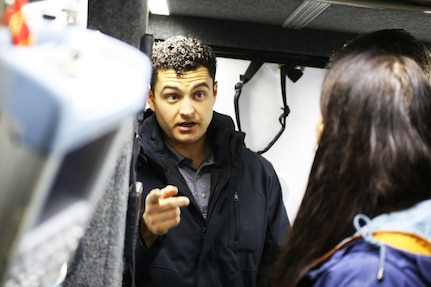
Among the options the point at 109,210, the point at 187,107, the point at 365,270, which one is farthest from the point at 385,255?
the point at 187,107

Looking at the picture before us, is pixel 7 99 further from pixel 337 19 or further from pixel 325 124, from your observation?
pixel 337 19

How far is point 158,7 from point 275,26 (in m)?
0.40

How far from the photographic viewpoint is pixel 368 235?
2.05 ft

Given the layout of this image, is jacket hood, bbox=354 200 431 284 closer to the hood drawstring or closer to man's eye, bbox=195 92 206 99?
the hood drawstring

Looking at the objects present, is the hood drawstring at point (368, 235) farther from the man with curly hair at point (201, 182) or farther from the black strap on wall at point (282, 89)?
the black strap on wall at point (282, 89)

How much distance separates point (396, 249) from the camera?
2.01ft

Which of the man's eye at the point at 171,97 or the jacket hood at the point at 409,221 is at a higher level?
the man's eye at the point at 171,97

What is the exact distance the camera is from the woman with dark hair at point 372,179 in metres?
0.61

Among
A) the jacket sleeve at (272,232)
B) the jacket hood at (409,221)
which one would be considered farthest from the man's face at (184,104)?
the jacket hood at (409,221)

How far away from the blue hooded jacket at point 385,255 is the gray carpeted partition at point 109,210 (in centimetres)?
27

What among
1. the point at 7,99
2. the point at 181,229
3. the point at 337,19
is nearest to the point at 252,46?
the point at 337,19

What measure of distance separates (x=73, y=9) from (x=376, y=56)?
417mm

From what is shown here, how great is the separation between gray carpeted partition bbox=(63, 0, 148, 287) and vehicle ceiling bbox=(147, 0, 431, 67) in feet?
2.40

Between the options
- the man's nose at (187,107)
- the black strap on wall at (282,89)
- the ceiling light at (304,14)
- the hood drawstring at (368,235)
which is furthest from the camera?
the black strap on wall at (282,89)
